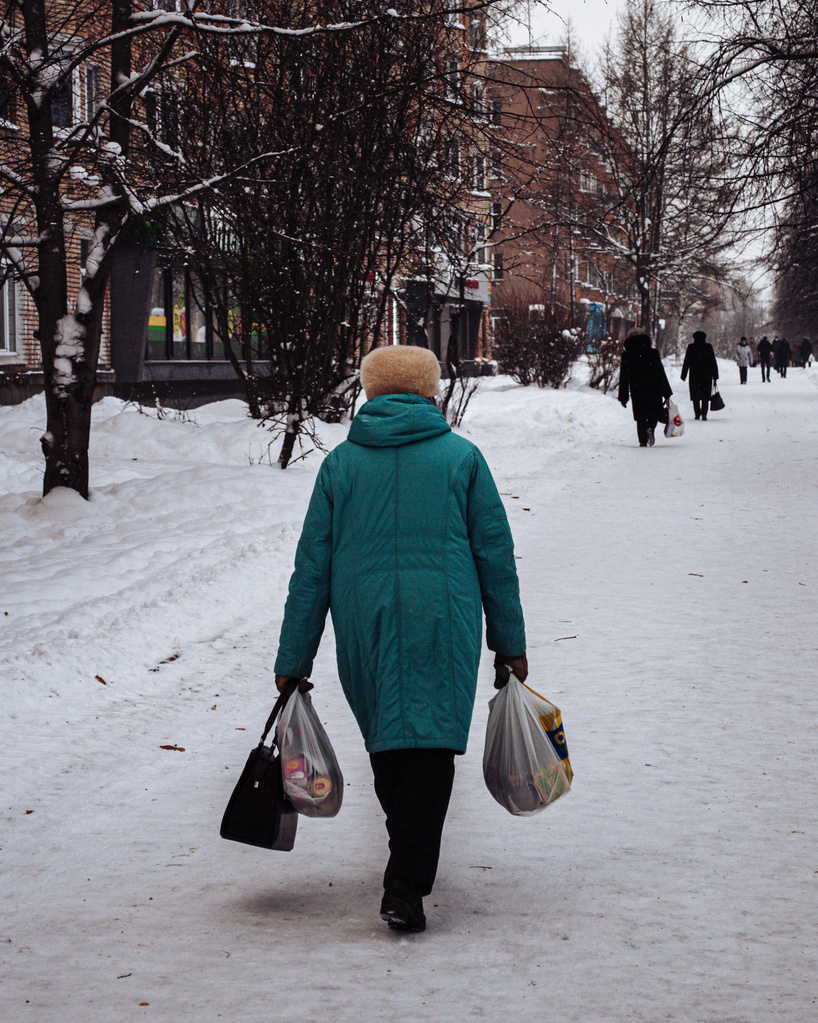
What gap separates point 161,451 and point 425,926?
12687 millimetres

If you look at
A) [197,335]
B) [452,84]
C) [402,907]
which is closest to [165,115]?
[452,84]

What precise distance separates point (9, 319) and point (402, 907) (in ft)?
68.8

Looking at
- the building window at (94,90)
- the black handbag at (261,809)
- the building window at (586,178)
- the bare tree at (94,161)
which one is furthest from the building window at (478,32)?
the building window at (586,178)

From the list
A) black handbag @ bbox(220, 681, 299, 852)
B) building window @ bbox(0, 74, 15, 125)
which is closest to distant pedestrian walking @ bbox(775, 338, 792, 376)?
building window @ bbox(0, 74, 15, 125)

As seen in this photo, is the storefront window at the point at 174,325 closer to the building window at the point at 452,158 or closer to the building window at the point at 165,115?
the building window at the point at 452,158

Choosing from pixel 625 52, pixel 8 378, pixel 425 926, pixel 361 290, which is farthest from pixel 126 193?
pixel 625 52

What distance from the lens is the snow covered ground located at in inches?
117

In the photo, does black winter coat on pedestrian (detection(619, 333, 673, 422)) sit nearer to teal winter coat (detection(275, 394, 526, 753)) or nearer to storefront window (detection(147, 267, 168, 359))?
storefront window (detection(147, 267, 168, 359))

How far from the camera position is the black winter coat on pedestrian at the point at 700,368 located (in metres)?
23.2

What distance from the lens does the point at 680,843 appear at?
12.9 feet

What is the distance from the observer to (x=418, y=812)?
3363 mm

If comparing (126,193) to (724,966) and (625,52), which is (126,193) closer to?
(724,966)

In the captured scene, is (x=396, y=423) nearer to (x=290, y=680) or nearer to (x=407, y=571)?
(x=407, y=571)

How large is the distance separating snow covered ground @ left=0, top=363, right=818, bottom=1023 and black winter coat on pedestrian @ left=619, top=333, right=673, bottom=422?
7877 mm
